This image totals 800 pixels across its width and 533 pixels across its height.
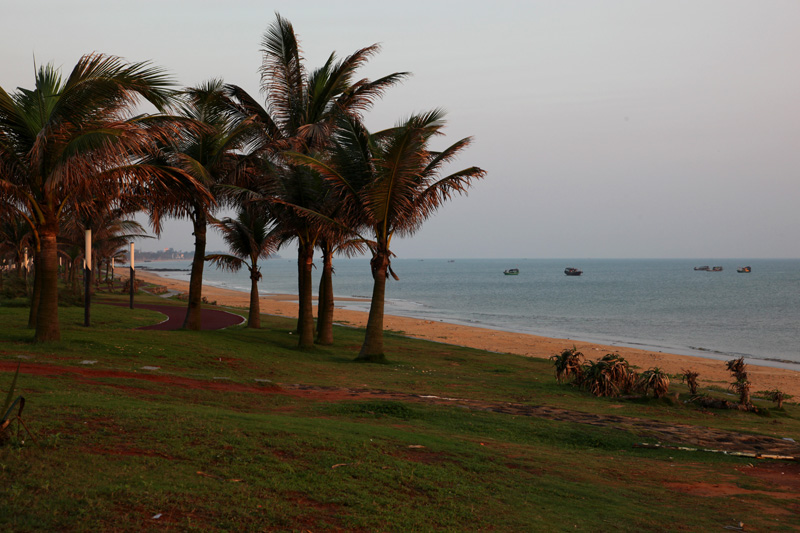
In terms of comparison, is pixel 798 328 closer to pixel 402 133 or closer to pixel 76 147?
pixel 402 133

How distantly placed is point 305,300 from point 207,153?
6164 millimetres

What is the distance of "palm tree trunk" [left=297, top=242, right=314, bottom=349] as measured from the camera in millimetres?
22062

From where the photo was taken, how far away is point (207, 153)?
21.5 m

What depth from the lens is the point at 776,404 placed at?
17953mm

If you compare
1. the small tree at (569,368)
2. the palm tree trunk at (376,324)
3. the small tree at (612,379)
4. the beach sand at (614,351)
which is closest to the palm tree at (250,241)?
the palm tree trunk at (376,324)

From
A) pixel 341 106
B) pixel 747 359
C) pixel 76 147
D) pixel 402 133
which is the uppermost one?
pixel 341 106

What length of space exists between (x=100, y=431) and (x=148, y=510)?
244cm

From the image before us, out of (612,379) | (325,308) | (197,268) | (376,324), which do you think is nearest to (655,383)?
(612,379)

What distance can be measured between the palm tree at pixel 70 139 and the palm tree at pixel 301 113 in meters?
7.27

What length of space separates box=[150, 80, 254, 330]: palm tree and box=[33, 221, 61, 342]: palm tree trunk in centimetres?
533

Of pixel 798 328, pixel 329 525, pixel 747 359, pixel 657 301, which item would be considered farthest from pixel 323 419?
pixel 657 301

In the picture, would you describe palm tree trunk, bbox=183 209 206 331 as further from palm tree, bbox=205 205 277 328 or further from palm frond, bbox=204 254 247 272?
palm frond, bbox=204 254 247 272

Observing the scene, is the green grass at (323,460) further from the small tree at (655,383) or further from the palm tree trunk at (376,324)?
the palm tree trunk at (376,324)

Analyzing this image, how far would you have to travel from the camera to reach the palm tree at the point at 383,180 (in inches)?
738
